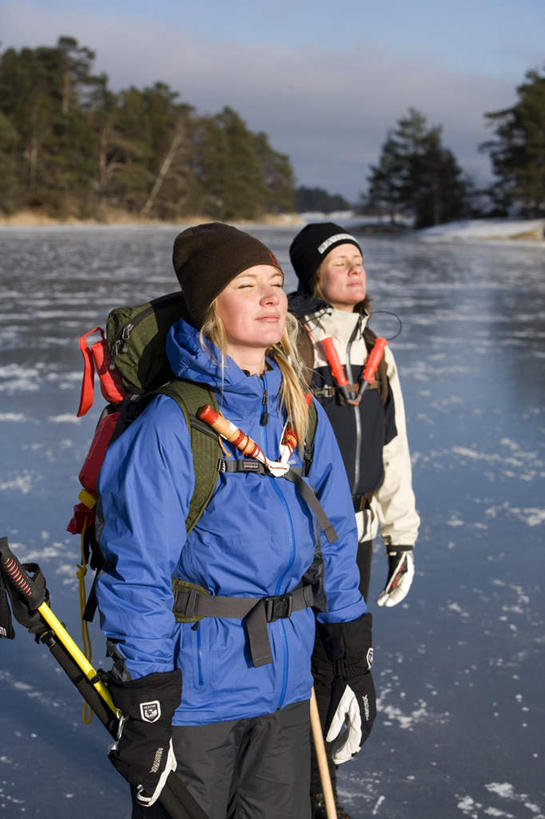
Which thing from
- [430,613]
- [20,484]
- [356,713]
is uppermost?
[356,713]

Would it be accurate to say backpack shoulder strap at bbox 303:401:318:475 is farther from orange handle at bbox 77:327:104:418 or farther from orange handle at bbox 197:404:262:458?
orange handle at bbox 77:327:104:418

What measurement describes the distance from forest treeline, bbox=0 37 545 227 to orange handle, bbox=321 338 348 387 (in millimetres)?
53923

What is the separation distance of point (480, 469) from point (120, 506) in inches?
166

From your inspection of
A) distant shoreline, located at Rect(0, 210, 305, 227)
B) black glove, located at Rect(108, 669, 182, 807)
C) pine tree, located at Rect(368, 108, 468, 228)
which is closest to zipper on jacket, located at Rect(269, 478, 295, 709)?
black glove, located at Rect(108, 669, 182, 807)

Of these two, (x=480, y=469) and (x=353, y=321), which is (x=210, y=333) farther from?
(x=480, y=469)

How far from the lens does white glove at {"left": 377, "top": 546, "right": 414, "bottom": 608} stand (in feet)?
9.07

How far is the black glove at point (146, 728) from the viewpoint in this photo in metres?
1.70

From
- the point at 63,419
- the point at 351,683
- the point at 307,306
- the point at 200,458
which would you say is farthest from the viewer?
the point at 63,419

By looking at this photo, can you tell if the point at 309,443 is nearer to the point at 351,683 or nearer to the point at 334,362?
the point at 351,683

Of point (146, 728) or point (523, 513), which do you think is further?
point (523, 513)

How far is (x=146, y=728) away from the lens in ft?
5.58

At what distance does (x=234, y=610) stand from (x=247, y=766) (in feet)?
1.21

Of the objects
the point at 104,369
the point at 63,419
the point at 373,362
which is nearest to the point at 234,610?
the point at 104,369

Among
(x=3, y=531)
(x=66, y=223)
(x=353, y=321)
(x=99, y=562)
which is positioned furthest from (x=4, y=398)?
(x=66, y=223)
